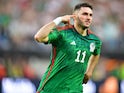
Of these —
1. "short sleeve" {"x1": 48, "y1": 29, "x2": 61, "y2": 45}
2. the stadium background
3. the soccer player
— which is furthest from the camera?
the stadium background

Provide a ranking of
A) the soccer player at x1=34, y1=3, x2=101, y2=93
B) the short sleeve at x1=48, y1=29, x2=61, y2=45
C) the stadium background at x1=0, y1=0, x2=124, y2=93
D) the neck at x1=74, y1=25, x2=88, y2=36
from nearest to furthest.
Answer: the short sleeve at x1=48, y1=29, x2=61, y2=45
the soccer player at x1=34, y1=3, x2=101, y2=93
the neck at x1=74, y1=25, x2=88, y2=36
the stadium background at x1=0, y1=0, x2=124, y2=93

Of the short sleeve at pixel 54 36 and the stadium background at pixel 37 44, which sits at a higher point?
the short sleeve at pixel 54 36

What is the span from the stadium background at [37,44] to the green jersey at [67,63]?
522 cm

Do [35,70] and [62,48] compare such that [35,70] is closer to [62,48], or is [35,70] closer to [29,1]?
[29,1]

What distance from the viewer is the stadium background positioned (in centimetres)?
1294

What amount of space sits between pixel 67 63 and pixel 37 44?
6360 mm

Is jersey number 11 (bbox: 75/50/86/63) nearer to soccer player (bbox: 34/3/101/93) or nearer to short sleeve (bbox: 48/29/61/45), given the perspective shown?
soccer player (bbox: 34/3/101/93)

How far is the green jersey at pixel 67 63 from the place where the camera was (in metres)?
7.34

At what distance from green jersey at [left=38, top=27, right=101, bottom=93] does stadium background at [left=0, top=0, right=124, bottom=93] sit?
522 cm

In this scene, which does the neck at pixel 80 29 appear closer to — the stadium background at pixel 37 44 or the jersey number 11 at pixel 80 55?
the jersey number 11 at pixel 80 55

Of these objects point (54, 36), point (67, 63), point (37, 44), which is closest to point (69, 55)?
point (67, 63)

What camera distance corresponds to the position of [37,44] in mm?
13664

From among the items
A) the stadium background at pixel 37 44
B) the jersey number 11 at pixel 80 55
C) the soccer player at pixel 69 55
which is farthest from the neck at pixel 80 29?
the stadium background at pixel 37 44

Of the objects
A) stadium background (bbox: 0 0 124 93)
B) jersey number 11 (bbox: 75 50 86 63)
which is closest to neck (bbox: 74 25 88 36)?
jersey number 11 (bbox: 75 50 86 63)
